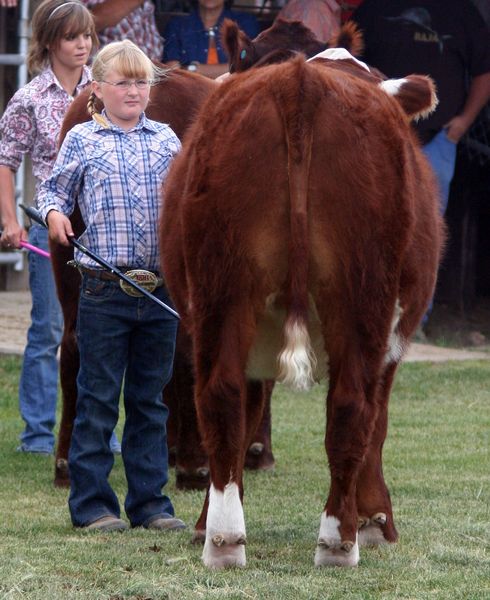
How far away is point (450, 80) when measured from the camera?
35.1 feet

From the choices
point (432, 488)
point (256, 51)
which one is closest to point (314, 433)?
point (432, 488)

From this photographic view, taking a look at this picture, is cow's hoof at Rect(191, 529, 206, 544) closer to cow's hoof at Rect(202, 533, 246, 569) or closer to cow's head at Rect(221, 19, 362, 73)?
cow's hoof at Rect(202, 533, 246, 569)

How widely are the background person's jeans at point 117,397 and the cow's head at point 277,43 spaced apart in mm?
1258

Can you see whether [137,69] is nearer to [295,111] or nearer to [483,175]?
[295,111]

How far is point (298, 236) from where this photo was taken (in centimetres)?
411

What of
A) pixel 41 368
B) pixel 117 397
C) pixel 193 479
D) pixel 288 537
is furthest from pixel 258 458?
pixel 288 537

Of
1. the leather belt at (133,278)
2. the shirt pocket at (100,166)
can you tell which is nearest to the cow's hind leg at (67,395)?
the leather belt at (133,278)

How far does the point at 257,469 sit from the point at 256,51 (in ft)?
6.55

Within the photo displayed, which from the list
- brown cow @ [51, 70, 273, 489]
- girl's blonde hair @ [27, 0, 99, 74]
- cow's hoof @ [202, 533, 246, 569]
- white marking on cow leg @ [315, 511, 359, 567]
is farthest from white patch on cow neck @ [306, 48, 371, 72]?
cow's hoof @ [202, 533, 246, 569]

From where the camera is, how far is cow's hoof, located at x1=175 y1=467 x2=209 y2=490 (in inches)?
234

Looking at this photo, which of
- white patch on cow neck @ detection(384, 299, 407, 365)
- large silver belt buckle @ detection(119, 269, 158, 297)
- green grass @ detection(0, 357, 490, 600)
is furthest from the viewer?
large silver belt buckle @ detection(119, 269, 158, 297)

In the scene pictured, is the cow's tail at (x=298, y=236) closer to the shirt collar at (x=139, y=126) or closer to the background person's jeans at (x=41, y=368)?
the shirt collar at (x=139, y=126)

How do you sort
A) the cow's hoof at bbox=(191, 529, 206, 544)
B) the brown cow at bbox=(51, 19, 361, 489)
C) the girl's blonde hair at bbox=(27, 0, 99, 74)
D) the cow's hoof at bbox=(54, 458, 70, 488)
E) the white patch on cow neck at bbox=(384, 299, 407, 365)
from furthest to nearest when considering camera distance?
the girl's blonde hair at bbox=(27, 0, 99, 74) < the cow's hoof at bbox=(54, 458, 70, 488) < the brown cow at bbox=(51, 19, 361, 489) < the cow's hoof at bbox=(191, 529, 206, 544) < the white patch on cow neck at bbox=(384, 299, 407, 365)

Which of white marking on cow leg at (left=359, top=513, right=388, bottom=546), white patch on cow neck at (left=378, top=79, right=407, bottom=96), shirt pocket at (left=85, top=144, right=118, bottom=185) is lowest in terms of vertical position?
white marking on cow leg at (left=359, top=513, right=388, bottom=546)
